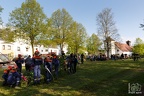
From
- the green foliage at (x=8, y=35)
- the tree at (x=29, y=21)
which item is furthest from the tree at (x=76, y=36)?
the green foliage at (x=8, y=35)

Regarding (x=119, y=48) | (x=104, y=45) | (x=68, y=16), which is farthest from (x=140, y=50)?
(x=68, y=16)

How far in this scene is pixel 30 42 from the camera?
4097cm

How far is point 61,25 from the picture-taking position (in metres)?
56.1

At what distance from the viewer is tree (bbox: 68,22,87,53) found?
55.9 meters

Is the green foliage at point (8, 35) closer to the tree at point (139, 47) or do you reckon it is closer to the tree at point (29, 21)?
the tree at point (29, 21)

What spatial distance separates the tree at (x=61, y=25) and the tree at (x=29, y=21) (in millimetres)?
11625

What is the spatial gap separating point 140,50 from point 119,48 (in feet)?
37.2

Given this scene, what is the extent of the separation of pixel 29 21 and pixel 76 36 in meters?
22.0

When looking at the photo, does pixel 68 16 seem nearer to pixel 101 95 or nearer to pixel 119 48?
pixel 101 95

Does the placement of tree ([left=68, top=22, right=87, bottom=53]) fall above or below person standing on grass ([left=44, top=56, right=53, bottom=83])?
above

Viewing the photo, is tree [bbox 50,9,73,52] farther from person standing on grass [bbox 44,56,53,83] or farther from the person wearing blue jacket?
the person wearing blue jacket

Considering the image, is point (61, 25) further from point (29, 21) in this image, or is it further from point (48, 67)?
point (48, 67)

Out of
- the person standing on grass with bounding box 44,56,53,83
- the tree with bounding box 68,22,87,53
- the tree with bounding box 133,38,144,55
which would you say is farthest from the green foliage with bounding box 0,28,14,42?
the tree with bounding box 133,38,144,55

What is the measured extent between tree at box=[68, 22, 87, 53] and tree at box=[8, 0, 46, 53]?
14.3 meters
